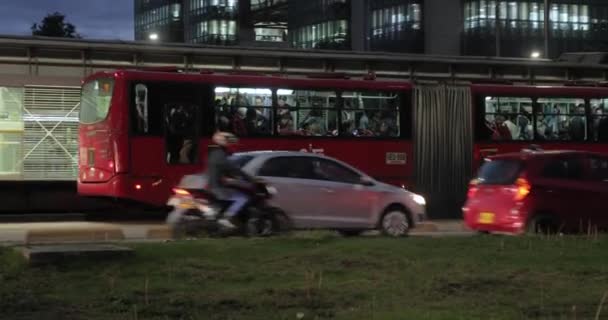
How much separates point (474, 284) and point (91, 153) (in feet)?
48.6

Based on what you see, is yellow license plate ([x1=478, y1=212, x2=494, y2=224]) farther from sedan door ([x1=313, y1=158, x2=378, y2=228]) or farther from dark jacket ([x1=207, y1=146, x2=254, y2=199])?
dark jacket ([x1=207, y1=146, x2=254, y2=199])

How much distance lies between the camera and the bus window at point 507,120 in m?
24.6

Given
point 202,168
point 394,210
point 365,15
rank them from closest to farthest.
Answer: point 394,210 → point 202,168 → point 365,15

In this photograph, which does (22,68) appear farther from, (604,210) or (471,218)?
(604,210)

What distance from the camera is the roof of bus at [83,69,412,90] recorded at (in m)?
21.3

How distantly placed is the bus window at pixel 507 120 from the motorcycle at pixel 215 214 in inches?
437

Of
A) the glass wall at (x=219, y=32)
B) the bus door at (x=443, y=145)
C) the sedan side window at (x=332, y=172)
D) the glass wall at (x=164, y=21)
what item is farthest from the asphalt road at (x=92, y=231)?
the glass wall at (x=164, y=21)

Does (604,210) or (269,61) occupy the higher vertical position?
(269,61)

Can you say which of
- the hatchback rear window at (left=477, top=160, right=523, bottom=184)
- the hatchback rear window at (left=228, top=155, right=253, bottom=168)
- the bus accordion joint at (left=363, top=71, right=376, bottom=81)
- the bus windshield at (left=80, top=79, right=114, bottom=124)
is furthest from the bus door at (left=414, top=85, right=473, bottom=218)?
the hatchback rear window at (left=228, top=155, right=253, bottom=168)

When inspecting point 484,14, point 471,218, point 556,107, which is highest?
point 484,14

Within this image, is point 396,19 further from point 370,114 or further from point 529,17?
point 370,114

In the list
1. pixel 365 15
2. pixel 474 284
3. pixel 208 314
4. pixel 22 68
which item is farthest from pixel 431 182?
pixel 365 15

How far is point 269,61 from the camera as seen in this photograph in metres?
25.4

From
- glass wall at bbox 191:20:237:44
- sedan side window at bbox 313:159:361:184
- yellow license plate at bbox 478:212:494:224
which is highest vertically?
glass wall at bbox 191:20:237:44
